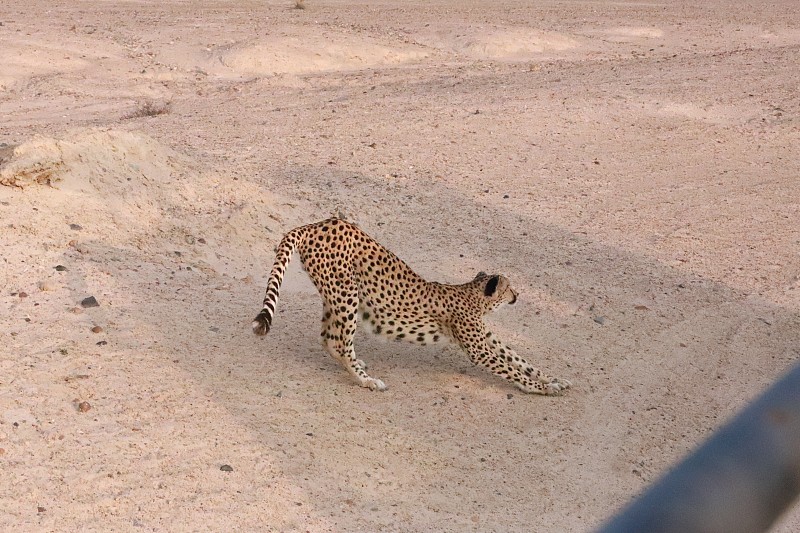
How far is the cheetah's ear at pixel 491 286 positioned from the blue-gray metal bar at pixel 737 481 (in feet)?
17.7

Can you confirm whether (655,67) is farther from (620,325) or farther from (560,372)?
(560,372)

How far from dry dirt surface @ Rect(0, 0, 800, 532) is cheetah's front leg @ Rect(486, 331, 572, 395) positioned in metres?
0.09

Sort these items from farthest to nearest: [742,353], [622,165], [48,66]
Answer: [48,66] → [622,165] → [742,353]

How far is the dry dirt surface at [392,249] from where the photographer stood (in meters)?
5.00

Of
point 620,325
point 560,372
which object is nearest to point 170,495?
point 560,372

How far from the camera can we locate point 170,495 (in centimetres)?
469

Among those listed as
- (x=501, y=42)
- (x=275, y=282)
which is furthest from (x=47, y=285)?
(x=501, y=42)

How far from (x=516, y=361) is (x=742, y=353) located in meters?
1.77

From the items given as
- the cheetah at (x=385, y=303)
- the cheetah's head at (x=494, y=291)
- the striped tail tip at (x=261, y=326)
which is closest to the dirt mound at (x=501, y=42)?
the cheetah's head at (x=494, y=291)

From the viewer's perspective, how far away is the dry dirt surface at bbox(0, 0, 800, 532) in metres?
5.00

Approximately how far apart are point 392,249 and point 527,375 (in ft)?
8.29

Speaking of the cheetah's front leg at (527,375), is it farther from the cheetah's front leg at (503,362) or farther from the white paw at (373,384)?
the white paw at (373,384)

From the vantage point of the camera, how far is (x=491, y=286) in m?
6.45

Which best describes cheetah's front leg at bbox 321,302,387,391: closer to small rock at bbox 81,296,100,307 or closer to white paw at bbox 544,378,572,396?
white paw at bbox 544,378,572,396
